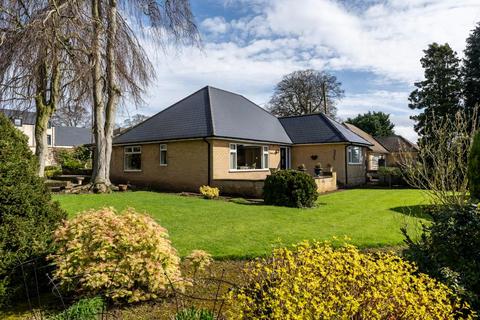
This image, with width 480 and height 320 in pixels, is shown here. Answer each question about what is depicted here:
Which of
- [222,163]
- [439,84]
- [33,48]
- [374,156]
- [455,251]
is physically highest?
[439,84]

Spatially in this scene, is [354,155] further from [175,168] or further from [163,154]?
[163,154]

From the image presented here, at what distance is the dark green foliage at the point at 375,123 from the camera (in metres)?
51.8

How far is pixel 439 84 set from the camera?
102 ft

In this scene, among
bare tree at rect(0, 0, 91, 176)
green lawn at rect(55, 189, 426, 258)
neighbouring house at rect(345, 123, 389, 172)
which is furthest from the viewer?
neighbouring house at rect(345, 123, 389, 172)

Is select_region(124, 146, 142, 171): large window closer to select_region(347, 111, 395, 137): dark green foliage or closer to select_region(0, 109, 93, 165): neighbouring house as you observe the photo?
select_region(0, 109, 93, 165): neighbouring house

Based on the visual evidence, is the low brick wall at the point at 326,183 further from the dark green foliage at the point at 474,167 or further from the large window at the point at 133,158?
the large window at the point at 133,158

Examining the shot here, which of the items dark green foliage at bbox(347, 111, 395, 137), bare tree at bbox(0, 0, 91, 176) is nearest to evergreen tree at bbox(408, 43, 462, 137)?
dark green foliage at bbox(347, 111, 395, 137)

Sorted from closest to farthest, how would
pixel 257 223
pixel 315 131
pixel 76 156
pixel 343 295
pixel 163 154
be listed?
1. pixel 343 295
2. pixel 257 223
3. pixel 163 154
4. pixel 315 131
5. pixel 76 156

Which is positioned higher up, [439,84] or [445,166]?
[439,84]

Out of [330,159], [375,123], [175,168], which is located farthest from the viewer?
[375,123]

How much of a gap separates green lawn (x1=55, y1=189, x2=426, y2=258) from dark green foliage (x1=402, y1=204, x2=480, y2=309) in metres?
1.29

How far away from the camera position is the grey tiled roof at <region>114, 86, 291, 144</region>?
18.7m

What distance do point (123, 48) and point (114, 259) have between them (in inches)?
502

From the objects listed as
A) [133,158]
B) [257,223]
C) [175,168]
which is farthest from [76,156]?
[257,223]
